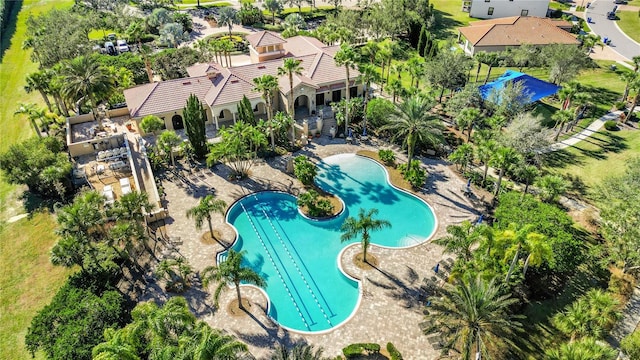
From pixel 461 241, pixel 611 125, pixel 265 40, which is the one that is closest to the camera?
pixel 461 241

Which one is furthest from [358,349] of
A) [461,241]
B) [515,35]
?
[515,35]

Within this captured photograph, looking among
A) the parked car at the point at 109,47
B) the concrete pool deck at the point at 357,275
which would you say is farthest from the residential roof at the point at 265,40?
the parked car at the point at 109,47

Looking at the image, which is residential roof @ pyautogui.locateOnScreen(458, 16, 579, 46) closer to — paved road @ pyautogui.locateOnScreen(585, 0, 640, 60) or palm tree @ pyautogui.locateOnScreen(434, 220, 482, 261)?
paved road @ pyautogui.locateOnScreen(585, 0, 640, 60)

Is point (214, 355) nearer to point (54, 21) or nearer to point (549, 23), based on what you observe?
point (54, 21)

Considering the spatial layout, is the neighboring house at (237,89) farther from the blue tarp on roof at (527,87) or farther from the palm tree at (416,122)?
the blue tarp on roof at (527,87)

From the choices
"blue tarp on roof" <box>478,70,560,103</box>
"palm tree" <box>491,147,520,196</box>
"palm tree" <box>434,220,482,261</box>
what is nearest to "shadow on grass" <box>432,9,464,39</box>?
"blue tarp on roof" <box>478,70,560,103</box>

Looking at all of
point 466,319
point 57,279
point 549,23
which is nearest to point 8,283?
point 57,279

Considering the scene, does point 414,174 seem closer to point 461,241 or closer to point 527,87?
point 461,241
